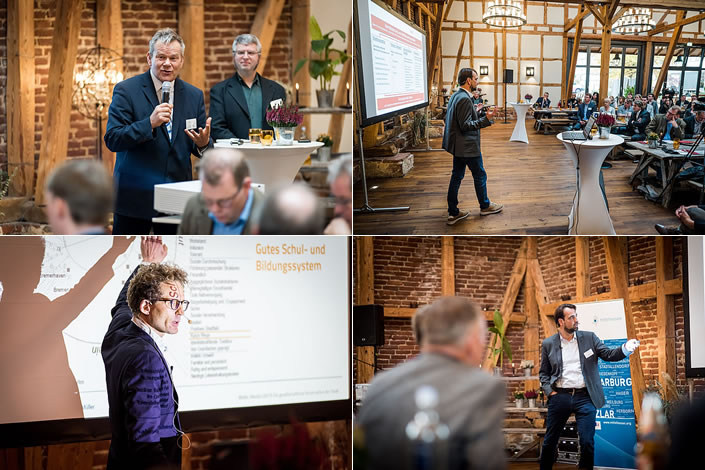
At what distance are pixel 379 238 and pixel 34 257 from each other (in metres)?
2.06

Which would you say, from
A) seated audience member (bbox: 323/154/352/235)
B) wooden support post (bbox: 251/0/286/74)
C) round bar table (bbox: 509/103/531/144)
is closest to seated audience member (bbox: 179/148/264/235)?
seated audience member (bbox: 323/154/352/235)

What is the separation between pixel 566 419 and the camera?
183 inches

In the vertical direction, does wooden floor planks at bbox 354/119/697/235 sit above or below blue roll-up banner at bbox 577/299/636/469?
above

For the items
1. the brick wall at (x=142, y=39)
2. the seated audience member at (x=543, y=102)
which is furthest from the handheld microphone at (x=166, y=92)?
the seated audience member at (x=543, y=102)

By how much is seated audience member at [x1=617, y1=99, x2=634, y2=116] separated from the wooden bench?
1.02 feet

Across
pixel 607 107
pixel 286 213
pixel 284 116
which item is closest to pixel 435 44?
pixel 284 116

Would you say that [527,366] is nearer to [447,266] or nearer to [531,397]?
[531,397]

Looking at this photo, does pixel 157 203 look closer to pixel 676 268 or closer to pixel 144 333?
pixel 144 333

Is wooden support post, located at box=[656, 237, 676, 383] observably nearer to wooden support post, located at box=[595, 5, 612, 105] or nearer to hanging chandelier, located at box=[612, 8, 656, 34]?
wooden support post, located at box=[595, 5, 612, 105]

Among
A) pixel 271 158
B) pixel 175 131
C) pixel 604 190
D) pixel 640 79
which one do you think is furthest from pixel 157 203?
pixel 640 79

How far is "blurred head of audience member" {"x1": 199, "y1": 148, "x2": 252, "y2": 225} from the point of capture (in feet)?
9.62

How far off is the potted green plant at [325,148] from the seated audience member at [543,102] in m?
1.24

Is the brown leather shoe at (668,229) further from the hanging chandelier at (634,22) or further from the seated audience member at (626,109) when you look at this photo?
the hanging chandelier at (634,22)

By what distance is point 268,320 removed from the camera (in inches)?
180
